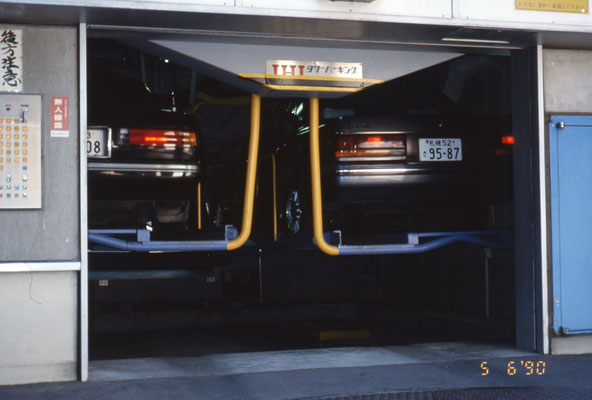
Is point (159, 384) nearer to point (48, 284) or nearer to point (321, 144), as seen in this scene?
point (48, 284)

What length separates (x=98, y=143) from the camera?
16.0 feet

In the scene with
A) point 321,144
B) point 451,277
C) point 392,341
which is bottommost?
point 392,341

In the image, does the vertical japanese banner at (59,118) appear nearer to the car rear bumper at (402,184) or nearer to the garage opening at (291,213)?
the garage opening at (291,213)

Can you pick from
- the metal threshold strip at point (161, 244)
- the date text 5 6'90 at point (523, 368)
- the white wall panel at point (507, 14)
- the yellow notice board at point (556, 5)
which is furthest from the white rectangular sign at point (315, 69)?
the date text 5 6'90 at point (523, 368)

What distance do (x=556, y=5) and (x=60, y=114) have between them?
310 cm

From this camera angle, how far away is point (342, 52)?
15.4ft

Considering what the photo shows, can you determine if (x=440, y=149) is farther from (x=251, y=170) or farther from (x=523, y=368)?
(x=523, y=368)

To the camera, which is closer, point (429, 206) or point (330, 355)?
point (330, 355)

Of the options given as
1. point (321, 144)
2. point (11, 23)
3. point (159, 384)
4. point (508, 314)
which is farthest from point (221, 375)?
point (508, 314)

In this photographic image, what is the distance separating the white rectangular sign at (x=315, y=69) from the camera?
4566 millimetres

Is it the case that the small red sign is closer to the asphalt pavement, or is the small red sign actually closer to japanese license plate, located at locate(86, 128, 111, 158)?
japanese license plate, located at locate(86, 128, 111, 158)

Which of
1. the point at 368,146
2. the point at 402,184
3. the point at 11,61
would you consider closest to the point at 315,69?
the point at 368,146

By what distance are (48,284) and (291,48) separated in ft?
6.84

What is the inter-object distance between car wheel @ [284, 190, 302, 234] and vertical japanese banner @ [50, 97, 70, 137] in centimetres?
231
